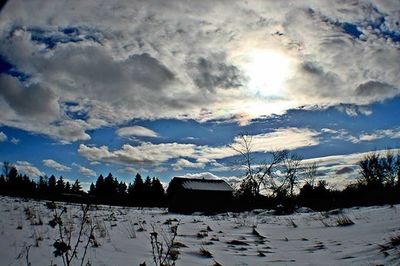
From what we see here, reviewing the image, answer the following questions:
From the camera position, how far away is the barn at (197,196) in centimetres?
3959

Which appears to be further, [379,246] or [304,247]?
[304,247]

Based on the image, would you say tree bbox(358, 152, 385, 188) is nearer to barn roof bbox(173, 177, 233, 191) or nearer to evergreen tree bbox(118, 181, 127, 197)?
barn roof bbox(173, 177, 233, 191)

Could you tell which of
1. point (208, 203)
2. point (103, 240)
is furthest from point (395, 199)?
point (208, 203)


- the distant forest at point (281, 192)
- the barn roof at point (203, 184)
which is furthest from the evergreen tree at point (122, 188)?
the barn roof at point (203, 184)

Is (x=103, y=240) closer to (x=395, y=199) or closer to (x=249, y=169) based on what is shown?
(x=395, y=199)

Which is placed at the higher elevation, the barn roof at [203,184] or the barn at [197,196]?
the barn roof at [203,184]

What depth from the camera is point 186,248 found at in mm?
5672

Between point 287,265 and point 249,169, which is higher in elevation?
point 249,169

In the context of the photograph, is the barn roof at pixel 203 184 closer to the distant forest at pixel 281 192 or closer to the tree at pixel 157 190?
the distant forest at pixel 281 192

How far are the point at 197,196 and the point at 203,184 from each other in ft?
8.66

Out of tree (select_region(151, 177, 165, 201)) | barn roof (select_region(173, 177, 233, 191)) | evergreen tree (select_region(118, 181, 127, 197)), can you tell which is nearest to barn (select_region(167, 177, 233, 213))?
barn roof (select_region(173, 177, 233, 191))

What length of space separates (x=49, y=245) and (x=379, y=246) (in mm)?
4850

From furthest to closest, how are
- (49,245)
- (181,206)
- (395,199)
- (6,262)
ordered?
(181,206), (395,199), (49,245), (6,262)

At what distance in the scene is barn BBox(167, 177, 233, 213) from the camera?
Result: 130 ft
